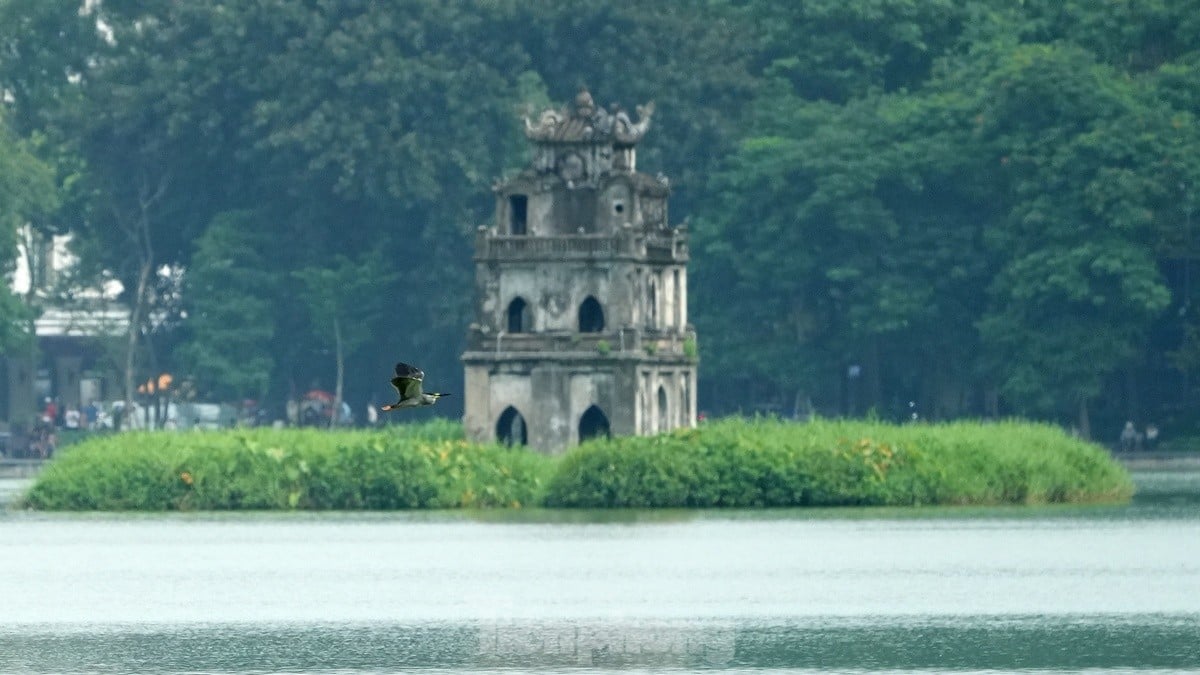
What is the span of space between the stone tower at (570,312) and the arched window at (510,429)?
0.03 m

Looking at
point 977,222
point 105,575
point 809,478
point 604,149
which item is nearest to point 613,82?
point 977,222

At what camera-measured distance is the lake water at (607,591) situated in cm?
5431

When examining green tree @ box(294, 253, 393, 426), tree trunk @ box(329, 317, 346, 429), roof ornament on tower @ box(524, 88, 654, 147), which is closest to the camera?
roof ornament on tower @ box(524, 88, 654, 147)

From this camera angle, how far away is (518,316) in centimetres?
9512

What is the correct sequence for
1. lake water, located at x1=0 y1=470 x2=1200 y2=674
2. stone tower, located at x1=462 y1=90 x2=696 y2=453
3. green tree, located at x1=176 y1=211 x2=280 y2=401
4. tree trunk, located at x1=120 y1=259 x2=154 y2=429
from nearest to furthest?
lake water, located at x1=0 y1=470 x2=1200 y2=674, stone tower, located at x1=462 y1=90 x2=696 y2=453, green tree, located at x1=176 y1=211 x2=280 y2=401, tree trunk, located at x1=120 y1=259 x2=154 y2=429

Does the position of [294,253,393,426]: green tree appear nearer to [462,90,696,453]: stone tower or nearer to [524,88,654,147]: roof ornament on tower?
[524,88,654,147]: roof ornament on tower

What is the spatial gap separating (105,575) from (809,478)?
57.4ft

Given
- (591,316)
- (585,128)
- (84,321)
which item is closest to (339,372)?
(84,321)

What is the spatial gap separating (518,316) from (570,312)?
4.14 feet

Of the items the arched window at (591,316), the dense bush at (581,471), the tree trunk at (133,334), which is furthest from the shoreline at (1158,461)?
the tree trunk at (133,334)

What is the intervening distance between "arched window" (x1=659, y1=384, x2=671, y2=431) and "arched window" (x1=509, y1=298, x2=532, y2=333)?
3494 millimetres

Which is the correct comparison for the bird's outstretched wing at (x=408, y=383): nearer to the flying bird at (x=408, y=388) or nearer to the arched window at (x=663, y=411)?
the flying bird at (x=408, y=388)

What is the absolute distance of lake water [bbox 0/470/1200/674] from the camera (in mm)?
54312

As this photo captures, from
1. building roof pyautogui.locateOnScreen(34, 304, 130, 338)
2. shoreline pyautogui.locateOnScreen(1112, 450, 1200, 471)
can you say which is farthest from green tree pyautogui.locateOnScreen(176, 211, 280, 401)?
shoreline pyautogui.locateOnScreen(1112, 450, 1200, 471)
